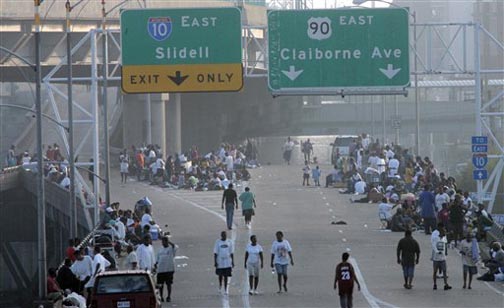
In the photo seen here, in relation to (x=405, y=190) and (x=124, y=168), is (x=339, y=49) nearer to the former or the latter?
(x=405, y=190)

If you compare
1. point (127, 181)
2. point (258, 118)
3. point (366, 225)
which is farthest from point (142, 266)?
point (258, 118)

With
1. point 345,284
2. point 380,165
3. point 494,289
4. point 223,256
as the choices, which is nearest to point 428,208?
point 494,289

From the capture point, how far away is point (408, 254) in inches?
1111

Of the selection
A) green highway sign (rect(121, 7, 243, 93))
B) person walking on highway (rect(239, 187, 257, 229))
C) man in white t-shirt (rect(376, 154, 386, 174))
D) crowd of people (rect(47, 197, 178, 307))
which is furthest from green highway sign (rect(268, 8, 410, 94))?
man in white t-shirt (rect(376, 154, 386, 174))

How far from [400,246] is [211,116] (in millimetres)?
57463

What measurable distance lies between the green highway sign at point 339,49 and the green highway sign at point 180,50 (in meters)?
1.27

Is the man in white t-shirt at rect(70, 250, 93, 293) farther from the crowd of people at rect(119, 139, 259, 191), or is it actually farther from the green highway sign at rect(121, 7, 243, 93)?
the crowd of people at rect(119, 139, 259, 191)

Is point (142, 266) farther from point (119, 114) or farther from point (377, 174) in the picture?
point (119, 114)

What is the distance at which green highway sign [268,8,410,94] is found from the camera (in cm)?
3950

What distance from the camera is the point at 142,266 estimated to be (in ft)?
90.6

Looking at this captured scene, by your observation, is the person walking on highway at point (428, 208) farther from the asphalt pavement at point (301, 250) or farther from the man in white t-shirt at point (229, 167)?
the man in white t-shirt at point (229, 167)

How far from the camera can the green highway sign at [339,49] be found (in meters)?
39.5

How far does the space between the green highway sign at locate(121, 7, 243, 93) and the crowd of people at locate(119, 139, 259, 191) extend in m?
17.4

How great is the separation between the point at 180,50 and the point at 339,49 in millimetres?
4514
